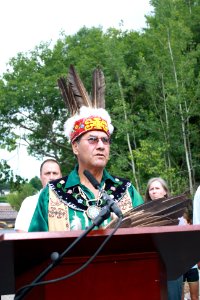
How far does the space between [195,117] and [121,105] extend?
11.0ft

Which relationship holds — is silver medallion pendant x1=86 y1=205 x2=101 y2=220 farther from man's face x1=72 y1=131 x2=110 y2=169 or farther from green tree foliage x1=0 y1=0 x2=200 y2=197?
green tree foliage x1=0 y1=0 x2=200 y2=197

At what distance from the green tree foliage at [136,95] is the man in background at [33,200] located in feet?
45.3

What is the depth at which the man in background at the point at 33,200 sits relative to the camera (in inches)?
238

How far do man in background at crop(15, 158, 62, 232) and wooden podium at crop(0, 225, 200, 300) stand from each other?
10.2ft

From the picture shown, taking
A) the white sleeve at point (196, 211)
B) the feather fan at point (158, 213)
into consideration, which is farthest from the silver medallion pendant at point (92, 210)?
the white sleeve at point (196, 211)

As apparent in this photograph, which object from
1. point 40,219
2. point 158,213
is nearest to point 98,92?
point 40,219

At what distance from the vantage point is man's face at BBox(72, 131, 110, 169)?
3.77 meters

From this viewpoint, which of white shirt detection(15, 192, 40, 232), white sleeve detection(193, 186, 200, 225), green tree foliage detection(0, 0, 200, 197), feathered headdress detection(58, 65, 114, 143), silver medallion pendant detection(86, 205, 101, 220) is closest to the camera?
silver medallion pendant detection(86, 205, 101, 220)

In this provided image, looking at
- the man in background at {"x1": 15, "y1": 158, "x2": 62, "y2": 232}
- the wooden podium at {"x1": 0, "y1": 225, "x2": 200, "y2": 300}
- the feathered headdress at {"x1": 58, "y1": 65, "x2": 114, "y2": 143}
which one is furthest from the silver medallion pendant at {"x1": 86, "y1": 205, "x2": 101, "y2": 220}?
the man in background at {"x1": 15, "y1": 158, "x2": 62, "y2": 232}

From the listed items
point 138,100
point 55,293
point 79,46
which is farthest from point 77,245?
point 79,46

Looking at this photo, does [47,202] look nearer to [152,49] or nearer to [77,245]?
[77,245]

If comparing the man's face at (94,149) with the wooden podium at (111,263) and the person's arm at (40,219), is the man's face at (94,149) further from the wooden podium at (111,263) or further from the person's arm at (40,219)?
the wooden podium at (111,263)

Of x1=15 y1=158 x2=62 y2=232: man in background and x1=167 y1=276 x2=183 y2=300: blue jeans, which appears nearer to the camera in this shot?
x1=15 y1=158 x2=62 y2=232: man in background

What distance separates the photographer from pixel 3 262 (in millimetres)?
2715
